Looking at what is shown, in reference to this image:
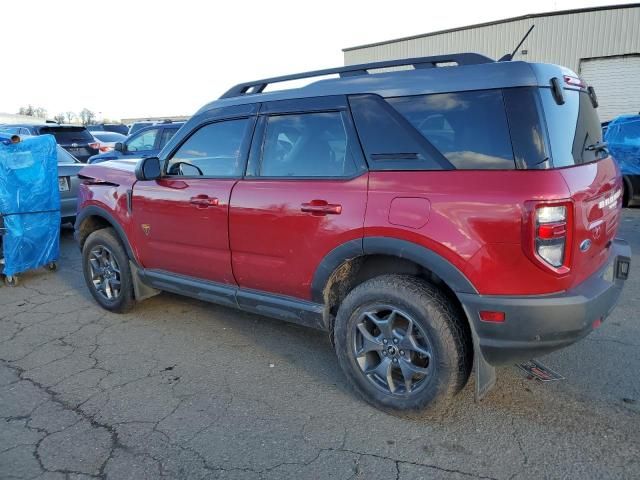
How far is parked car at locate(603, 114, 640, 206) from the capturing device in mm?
8992

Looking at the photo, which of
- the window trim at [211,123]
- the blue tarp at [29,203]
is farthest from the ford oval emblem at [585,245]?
the blue tarp at [29,203]

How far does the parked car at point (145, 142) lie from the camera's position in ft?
33.6

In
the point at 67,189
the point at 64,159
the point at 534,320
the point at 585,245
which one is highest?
the point at 64,159

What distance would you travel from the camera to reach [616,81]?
19016 mm

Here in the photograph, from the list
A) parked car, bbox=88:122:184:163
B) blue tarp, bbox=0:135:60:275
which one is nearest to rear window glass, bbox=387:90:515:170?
blue tarp, bbox=0:135:60:275

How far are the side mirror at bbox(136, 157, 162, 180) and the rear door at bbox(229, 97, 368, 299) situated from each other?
878mm

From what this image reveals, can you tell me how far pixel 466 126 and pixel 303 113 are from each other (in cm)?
112

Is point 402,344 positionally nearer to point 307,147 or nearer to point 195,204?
point 307,147

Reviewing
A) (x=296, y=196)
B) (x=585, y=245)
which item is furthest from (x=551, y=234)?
(x=296, y=196)

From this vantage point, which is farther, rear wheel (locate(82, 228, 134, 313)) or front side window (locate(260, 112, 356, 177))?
rear wheel (locate(82, 228, 134, 313))

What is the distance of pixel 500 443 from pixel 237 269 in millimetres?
1994

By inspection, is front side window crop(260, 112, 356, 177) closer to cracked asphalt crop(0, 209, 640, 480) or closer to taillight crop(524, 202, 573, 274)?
taillight crop(524, 202, 573, 274)

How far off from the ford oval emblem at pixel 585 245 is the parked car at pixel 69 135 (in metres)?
11.9

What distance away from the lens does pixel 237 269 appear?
137 inches
